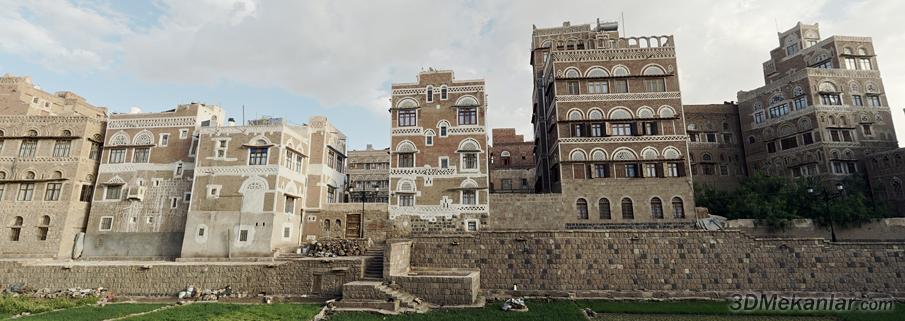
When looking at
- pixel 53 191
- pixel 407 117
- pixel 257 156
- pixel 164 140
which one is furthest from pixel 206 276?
pixel 53 191

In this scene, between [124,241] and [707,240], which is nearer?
[707,240]

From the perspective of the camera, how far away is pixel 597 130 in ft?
98.5

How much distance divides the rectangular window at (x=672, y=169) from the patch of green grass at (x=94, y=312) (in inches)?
1185

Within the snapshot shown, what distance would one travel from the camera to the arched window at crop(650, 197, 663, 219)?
28.1 meters

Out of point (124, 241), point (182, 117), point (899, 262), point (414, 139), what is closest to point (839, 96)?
point (899, 262)

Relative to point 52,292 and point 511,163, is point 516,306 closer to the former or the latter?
point 52,292

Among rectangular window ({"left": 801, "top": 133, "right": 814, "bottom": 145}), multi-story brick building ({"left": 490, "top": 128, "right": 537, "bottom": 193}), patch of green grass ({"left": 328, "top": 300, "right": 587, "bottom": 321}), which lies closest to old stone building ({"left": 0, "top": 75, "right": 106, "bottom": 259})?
patch of green grass ({"left": 328, "top": 300, "right": 587, "bottom": 321})

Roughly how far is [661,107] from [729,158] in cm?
1658

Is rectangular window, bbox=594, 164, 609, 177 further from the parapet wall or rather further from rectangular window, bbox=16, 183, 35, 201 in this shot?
rectangular window, bbox=16, 183, 35, 201

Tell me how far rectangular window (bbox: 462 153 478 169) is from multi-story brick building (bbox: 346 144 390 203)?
14.4m

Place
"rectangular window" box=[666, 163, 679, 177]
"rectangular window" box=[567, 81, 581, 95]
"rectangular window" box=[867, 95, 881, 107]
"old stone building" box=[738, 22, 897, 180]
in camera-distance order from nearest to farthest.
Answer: "rectangular window" box=[666, 163, 679, 177] < "rectangular window" box=[567, 81, 581, 95] < "old stone building" box=[738, 22, 897, 180] < "rectangular window" box=[867, 95, 881, 107]

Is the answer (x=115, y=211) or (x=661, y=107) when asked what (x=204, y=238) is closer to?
(x=115, y=211)

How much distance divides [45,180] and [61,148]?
7.87ft

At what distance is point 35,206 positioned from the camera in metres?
27.9
